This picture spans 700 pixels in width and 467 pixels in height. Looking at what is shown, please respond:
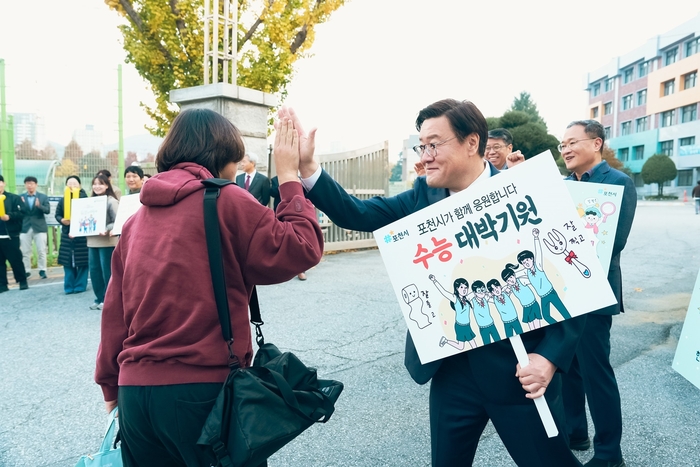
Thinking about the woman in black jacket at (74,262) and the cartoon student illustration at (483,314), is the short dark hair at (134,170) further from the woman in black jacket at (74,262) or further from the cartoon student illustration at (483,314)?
the cartoon student illustration at (483,314)

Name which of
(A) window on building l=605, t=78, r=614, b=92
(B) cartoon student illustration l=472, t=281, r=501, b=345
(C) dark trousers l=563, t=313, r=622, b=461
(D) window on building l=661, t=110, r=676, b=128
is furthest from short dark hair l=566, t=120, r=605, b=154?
(A) window on building l=605, t=78, r=614, b=92

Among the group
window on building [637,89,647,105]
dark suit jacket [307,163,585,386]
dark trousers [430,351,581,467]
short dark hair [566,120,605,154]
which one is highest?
window on building [637,89,647,105]

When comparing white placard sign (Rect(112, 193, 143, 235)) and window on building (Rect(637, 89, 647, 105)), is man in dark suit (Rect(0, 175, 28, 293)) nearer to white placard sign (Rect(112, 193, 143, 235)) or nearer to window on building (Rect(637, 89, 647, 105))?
white placard sign (Rect(112, 193, 143, 235))

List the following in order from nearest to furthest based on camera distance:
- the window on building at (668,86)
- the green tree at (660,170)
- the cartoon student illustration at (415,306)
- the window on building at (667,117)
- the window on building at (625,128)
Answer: the cartoon student illustration at (415,306) < the green tree at (660,170) < the window on building at (668,86) < the window on building at (667,117) < the window on building at (625,128)

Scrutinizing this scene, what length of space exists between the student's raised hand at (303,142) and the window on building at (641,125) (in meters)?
60.1

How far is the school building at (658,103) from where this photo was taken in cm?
4600

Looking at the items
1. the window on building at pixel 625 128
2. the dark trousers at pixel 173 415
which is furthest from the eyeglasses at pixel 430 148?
the window on building at pixel 625 128

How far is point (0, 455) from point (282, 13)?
380 inches

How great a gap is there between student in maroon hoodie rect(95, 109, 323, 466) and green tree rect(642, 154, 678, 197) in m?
49.5

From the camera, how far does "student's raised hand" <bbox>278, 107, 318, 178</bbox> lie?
1.90 meters

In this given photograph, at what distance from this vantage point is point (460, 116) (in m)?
2.01

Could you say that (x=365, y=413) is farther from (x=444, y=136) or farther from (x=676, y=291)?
(x=676, y=291)

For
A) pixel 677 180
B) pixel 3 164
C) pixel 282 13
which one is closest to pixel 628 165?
pixel 677 180

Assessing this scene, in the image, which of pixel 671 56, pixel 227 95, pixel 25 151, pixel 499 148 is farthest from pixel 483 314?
pixel 671 56
